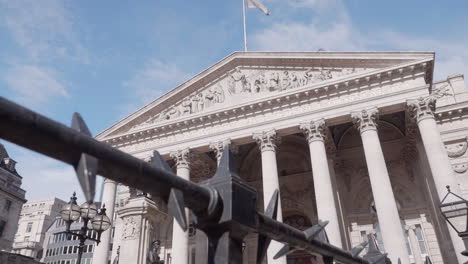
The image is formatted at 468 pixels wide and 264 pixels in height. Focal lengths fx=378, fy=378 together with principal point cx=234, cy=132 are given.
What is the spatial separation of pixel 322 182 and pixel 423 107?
671cm

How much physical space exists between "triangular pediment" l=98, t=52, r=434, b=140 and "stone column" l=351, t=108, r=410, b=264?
2.81m

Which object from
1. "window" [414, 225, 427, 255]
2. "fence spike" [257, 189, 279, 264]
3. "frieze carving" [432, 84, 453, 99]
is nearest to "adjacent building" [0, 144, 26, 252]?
"window" [414, 225, 427, 255]

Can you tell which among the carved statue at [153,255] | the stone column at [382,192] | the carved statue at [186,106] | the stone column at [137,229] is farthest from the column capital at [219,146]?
the carved statue at [153,255]

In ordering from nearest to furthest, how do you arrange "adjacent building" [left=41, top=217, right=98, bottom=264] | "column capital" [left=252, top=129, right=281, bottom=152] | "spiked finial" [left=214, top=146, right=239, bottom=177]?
"spiked finial" [left=214, top=146, right=239, bottom=177] → "column capital" [left=252, top=129, right=281, bottom=152] → "adjacent building" [left=41, top=217, right=98, bottom=264]

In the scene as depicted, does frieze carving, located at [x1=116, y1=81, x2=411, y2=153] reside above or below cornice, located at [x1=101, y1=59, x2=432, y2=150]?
below

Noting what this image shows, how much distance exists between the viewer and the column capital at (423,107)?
65.5 feet

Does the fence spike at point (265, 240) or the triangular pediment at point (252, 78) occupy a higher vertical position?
the triangular pediment at point (252, 78)

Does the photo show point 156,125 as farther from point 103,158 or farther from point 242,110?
point 103,158

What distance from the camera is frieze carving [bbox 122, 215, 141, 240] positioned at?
16484mm

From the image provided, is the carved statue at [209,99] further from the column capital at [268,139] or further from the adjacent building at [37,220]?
the adjacent building at [37,220]

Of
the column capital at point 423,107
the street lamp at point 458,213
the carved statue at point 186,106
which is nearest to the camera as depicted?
the street lamp at point 458,213

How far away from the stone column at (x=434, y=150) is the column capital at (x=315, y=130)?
15.5 feet

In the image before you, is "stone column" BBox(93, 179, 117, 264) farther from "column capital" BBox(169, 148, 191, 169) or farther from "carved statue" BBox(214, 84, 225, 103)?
"carved statue" BBox(214, 84, 225, 103)

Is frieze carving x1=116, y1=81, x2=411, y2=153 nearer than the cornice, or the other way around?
the cornice
